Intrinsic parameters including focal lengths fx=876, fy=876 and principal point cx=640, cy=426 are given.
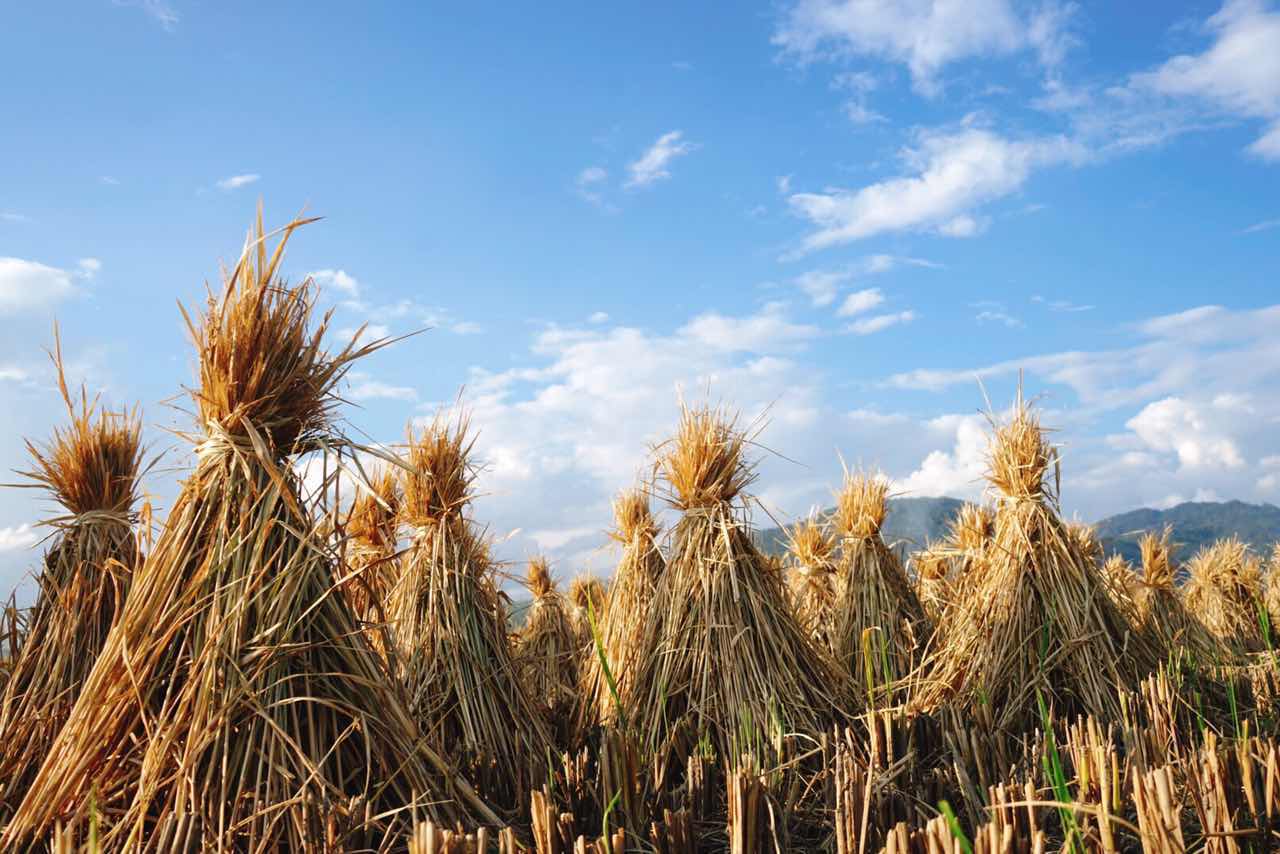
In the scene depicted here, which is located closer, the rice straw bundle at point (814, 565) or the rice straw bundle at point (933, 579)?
the rice straw bundle at point (933, 579)

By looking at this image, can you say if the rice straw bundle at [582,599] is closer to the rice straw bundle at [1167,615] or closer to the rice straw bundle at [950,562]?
the rice straw bundle at [950,562]

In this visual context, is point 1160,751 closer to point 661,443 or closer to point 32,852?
point 661,443

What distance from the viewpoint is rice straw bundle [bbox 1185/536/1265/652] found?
1180 centimetres

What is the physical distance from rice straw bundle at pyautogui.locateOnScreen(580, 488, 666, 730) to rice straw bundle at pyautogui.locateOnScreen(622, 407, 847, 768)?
0.22m

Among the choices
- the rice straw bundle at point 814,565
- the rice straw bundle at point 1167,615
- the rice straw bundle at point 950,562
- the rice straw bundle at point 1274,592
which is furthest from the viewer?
the rice straw bundle at point 1274,592

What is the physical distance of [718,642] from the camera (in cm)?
447

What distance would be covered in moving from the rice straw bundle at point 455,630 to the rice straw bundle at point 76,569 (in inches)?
52.0

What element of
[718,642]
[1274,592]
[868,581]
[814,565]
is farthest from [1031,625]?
[1274,592]

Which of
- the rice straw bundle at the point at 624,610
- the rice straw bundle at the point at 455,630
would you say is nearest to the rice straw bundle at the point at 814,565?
the rice straw bundle at the point at 624,610

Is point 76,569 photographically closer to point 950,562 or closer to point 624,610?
point 624,610

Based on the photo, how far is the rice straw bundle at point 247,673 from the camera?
93.4 inches

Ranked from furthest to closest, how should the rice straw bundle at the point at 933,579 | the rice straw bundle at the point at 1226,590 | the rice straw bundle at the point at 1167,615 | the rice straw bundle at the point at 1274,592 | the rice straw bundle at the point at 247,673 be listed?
the rice straw bundle at the point at 1274,592, the rice straw bundle at the point at 1226,590, the rice straw bundle at the point at 933,579, the rice straw bundle at the point at 1167,615, the rice straw bundle at the point at 247,673

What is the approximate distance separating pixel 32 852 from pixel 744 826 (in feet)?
6.55

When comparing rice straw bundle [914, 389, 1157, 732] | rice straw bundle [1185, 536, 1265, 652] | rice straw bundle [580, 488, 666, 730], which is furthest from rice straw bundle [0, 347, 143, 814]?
rice straw bundle [1185, 536, 1265, 652]
